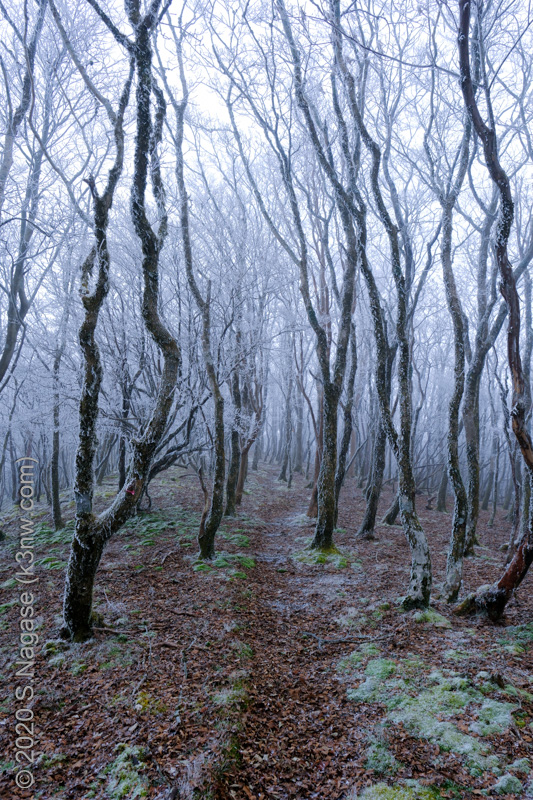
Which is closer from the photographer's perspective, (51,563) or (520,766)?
(520,766)

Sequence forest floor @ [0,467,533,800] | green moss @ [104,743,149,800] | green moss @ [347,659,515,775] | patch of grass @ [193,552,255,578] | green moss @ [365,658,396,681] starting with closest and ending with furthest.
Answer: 1. green moss @ [104,743,149,800]
2. forest floor @ [0,467,533,800]
3. green moss @ [347,659,515,775]
4. green moss @ [365,658,396,681]
5. patch of grass @ [193,552,255,578]

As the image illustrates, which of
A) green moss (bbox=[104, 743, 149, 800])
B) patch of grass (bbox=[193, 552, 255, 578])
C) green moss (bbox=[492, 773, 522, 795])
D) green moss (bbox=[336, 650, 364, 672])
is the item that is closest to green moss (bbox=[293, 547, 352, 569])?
patch of grass (bbox=[193, 552, 255, 578])

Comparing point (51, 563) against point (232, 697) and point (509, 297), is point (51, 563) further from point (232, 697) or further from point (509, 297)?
point (509, 297)

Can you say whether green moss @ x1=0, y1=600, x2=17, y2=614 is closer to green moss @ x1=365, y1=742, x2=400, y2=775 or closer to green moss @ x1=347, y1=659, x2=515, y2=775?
green moss @ x1=347, y1=659, x2=515, y2=775

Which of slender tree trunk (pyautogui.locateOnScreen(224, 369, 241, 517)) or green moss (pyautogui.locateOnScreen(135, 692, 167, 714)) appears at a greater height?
slender tree trunk (pyautogui.locateOnScreen(224, 369, 241, 517))

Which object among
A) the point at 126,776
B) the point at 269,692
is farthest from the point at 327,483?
the point at 126,776

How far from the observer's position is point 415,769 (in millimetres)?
2639

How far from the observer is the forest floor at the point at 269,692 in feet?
8.55

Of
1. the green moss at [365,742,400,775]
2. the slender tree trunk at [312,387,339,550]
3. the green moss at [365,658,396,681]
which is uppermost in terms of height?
the slender tree trunk at [312,387,339,550]

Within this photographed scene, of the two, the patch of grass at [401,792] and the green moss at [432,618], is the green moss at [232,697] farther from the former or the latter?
the green moss at [432,618]

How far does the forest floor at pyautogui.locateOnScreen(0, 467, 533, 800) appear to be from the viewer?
2607 millimetres

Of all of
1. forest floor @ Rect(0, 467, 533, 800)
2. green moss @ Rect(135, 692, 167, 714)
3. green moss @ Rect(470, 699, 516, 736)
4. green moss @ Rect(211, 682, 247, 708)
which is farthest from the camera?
green moss @ Rect(211, 682, 247, 708)

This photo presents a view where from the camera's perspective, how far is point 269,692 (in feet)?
11.7

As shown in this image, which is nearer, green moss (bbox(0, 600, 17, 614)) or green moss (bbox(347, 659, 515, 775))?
green moss (bbox(347, 659, 515, 775))
